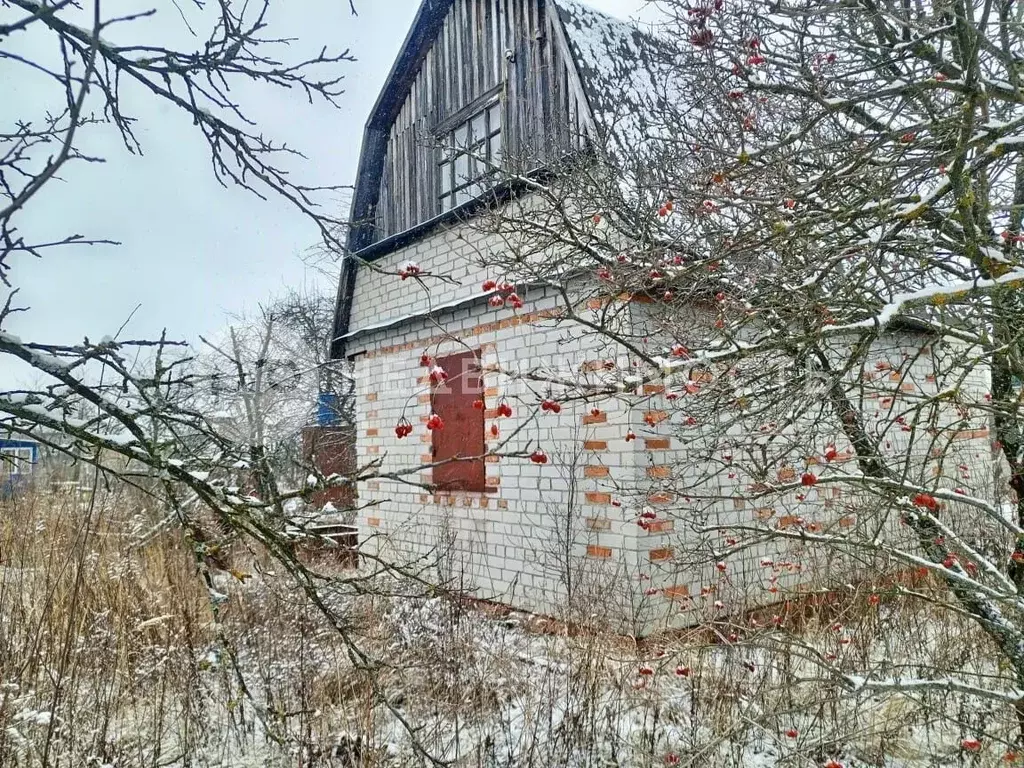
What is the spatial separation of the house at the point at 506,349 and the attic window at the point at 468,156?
0.02 metres

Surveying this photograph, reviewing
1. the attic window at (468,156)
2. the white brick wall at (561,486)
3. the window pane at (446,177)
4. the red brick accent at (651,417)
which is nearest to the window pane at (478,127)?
the attic window at (468,156)

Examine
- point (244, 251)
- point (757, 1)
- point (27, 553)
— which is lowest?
point (27, 553)

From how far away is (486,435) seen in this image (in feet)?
18.0

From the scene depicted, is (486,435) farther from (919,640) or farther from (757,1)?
(757,1)

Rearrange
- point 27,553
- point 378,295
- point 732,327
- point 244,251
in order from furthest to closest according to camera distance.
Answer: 1. point 244,251
2. point 378,295
3. point 27,553
4. point 732,327

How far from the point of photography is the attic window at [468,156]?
575cm

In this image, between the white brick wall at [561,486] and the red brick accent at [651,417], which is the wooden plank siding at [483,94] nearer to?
the white brick wall at [561,486]

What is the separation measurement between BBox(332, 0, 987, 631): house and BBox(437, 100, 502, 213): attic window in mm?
22

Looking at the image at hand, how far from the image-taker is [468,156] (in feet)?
19.0

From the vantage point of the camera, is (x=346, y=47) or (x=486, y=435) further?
(x=486, y=435)

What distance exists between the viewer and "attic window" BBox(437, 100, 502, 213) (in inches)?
226

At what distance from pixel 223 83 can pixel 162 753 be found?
2784 mm

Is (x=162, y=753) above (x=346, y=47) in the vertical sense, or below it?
below

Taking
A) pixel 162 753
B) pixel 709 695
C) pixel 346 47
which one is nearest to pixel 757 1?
pixel 346 47
